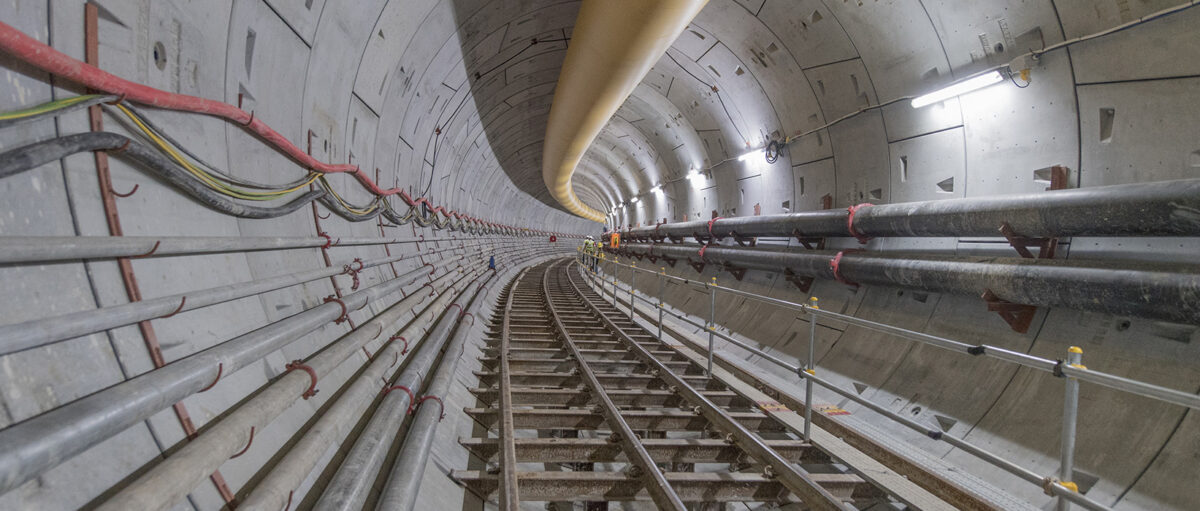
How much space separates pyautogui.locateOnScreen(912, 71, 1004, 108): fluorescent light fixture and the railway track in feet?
12.8

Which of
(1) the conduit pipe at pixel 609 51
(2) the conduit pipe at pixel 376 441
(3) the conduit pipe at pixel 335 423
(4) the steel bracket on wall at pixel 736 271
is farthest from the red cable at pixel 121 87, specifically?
(4) the steel bracket on wall at pixel 736 271

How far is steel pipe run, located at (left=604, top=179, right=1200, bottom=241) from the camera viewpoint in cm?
329

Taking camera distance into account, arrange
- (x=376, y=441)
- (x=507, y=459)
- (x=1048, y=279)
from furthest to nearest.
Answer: (x=1048, y=279) < (x=507, y=459) < (x=376, y=441)

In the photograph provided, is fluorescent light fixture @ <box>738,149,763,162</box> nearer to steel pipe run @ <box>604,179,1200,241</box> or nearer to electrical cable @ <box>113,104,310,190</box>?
steel pipe run @ <box>604,179,1200,241</box>

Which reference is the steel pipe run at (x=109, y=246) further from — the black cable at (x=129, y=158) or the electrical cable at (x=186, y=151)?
the electrical cable at (x=186, y=151)

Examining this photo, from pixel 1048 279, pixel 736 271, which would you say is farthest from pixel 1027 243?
pixel 736 271

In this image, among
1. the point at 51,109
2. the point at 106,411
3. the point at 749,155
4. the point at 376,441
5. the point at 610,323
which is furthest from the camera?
the point at 749,155

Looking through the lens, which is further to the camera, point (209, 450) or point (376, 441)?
point (376, 441)

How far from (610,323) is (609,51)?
5.09 meters

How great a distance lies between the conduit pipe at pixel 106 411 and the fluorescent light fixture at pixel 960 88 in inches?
251

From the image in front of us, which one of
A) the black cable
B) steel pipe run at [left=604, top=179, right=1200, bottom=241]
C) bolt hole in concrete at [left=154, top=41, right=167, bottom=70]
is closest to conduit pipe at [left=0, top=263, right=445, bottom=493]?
the black cable

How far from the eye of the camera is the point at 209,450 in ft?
5.78

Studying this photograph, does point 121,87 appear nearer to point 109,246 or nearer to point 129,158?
point 129,158

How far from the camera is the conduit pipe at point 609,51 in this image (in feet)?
15.7
